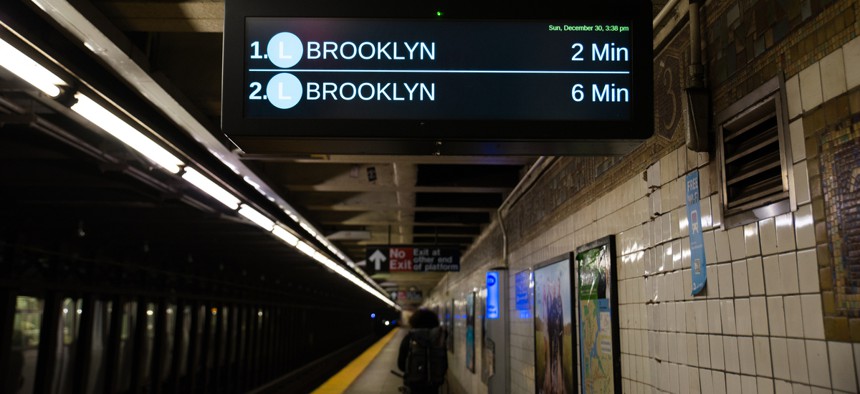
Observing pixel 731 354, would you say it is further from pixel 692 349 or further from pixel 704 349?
pixel 692 349

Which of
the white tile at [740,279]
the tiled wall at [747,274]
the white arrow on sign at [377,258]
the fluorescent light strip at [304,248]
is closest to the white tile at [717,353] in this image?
the tiled wall at [747,274]

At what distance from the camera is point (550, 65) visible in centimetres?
305

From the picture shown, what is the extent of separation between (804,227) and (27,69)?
365cm

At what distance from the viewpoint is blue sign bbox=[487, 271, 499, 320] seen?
967cm

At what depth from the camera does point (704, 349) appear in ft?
9.88

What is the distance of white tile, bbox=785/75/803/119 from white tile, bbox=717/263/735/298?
2.23 ft

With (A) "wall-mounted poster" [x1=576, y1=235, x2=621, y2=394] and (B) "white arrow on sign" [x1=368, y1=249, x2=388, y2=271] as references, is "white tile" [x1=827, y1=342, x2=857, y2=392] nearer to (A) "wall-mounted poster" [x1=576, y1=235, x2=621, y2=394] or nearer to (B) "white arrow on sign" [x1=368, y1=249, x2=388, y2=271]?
(A) "wall-mounted poster" [x1=576, y1=235, x2=621, y2=394]

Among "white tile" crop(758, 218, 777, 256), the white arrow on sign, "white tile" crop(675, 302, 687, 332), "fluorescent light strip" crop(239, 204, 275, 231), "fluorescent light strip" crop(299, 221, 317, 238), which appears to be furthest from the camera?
the white arrow on sign

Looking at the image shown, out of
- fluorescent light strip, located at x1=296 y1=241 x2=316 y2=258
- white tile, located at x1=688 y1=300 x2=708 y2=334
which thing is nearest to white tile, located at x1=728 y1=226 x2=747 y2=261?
white tile, located at x1=688 y1=300 x2=708 y2=334

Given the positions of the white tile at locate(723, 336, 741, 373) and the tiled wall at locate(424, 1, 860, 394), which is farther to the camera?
Result: the white tile at locate(723, 336, 741, 373)

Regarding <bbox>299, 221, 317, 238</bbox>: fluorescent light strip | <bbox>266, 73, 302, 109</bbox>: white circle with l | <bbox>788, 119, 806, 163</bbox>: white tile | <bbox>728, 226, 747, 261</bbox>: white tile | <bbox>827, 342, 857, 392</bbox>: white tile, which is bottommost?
<bbox>827, 342, 857, 392</bbox>: white tile

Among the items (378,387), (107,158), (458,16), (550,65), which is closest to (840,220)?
(550,65)

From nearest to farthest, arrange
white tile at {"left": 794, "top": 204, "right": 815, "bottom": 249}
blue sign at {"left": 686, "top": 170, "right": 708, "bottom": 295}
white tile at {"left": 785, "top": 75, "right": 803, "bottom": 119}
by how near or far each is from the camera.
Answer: white tile at {"left": 794, "top": 204, "right": 815, "bottom": 249} < white tile at {"left": 785, "top": 75, "right": 803, "bottom": 119} < blue sign at {"left": 686, "top": 170, "right": 708, "bottom": 295}

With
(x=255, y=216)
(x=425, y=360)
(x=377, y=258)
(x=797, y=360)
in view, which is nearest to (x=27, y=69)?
(x=797, y=360)
